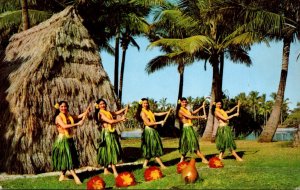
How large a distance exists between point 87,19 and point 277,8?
814 cm

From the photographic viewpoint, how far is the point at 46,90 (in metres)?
10.8

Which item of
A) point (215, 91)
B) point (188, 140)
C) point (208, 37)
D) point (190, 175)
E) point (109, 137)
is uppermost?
point (208, 37)

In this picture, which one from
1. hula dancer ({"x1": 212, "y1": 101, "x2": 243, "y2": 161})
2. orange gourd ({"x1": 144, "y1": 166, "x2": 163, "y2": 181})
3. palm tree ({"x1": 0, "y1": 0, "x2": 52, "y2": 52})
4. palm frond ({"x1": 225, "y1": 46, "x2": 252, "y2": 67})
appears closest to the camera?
orange gourd ({"x1": 144, "y1": 166, "x2": 163, "y2": 181})

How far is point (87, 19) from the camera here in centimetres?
1997

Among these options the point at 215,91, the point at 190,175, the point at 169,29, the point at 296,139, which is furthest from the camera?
the point at 169,29

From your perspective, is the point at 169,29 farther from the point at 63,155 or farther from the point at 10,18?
the point at 63,155

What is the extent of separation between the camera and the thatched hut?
408 inches

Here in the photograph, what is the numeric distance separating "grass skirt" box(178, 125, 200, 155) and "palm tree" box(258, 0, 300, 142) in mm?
7845

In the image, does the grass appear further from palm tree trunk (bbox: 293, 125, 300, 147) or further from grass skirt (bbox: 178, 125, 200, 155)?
palm tree trunk (bbox: 293, 125, 300, 147)

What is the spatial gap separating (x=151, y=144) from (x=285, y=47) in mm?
9836

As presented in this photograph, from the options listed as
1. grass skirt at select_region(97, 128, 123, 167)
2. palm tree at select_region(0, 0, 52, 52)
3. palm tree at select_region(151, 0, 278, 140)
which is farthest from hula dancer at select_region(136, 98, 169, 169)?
palm tree at select_region(0, 0, 52, 52)

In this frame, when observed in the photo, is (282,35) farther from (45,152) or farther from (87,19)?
(45,152)

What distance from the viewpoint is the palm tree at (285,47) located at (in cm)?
1631

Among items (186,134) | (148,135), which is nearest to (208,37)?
(186,134)
